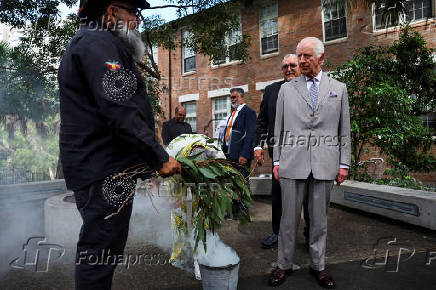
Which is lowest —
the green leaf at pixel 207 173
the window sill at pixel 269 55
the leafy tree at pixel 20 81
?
the green leaf at pixel 207 173

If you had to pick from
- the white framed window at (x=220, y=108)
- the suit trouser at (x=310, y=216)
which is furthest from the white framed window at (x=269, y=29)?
the suit trouser at (x=310, y=216)

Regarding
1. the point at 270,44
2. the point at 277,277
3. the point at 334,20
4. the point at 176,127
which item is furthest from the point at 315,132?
the point at 270,44

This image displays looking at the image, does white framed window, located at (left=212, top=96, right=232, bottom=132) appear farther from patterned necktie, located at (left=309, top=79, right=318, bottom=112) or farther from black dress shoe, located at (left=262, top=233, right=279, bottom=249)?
patterned necktie, located at (left=309, top=79, right=318, bottom=112)

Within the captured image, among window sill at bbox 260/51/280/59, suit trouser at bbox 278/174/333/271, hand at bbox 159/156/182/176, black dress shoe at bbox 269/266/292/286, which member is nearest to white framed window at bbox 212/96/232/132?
window sill at bbox 260/51/280/59

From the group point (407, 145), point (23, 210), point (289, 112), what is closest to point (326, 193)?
point (289, 112)

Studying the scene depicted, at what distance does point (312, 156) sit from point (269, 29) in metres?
12.9

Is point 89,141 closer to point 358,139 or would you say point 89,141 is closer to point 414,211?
point 414,211

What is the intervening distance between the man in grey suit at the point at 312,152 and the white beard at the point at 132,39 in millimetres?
1594

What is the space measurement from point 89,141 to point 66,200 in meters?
3.33

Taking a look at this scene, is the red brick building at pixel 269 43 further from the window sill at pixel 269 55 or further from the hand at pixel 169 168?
the hand at pixel 169 168

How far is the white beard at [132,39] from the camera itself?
202 cm

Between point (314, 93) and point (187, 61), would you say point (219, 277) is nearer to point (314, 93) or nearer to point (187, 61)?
point (314, 93)

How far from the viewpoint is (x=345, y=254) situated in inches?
153

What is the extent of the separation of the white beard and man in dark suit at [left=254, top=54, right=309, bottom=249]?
221 centimetres
